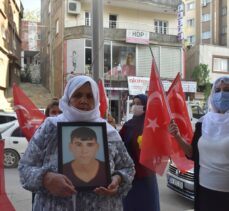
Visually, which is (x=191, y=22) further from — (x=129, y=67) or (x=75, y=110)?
(x=75, y=110)

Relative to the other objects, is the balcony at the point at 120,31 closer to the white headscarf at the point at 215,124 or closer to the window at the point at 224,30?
the window at the point at 224,30

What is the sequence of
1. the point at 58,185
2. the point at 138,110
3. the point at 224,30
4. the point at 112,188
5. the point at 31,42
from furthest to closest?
1. the point at 224,30
2. the point at 31,42
3. the point at 138,110
4. the point at 112,188
5. the point at 58,185

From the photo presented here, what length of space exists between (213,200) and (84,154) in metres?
1.37

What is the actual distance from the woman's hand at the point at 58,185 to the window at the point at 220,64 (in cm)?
3785

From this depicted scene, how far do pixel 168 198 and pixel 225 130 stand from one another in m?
5.07

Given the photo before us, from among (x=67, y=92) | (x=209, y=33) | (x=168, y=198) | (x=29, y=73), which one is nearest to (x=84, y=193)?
(x=67, y=92)

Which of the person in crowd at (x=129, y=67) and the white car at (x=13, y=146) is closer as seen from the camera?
the white car at (x=13, y=146)

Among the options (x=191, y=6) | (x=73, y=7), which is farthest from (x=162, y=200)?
(x=191, y=6)

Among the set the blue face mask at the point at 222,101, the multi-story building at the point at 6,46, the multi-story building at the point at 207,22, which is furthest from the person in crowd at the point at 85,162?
the multi-story building at the point at 207,22

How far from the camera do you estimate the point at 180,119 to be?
16.5ft

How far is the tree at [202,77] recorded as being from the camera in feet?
118

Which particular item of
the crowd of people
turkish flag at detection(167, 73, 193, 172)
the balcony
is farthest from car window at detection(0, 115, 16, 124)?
the balcony

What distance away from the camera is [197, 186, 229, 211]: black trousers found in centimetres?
346

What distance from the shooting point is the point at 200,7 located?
6041 cm
